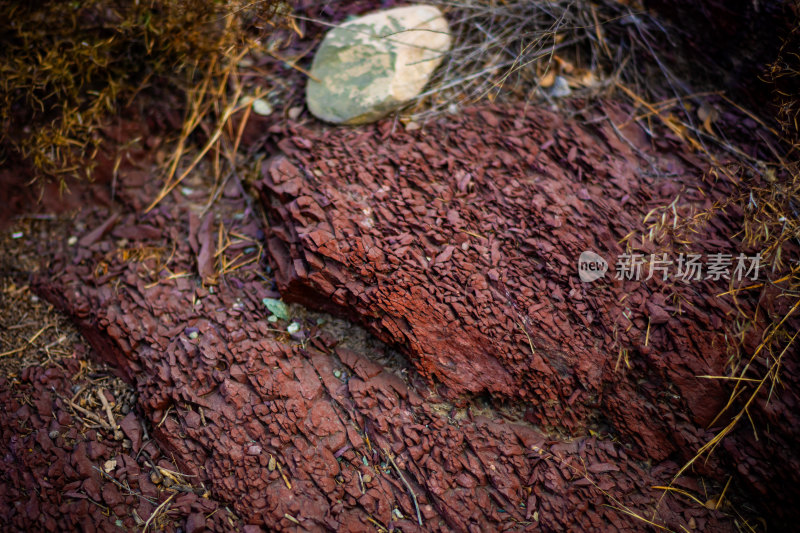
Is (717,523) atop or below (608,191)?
below

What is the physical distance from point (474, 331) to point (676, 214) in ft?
2.99

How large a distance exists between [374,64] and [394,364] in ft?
4.13

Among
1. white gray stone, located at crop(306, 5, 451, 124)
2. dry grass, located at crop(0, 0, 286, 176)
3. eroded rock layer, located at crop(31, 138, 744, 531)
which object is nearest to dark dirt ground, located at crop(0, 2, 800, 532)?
eroded rock layer, located at crop(31, 138, 744, 531)

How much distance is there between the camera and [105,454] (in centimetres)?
160

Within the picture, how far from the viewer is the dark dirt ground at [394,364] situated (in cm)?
153

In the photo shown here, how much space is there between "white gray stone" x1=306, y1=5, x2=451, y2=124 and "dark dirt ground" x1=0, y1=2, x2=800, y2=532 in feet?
0.47

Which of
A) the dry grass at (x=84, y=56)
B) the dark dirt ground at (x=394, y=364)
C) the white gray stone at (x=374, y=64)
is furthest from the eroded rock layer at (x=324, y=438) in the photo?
the white gray stone at (x=374, y=64)

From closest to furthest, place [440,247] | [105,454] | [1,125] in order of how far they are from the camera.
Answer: [105,454], [440,247], [1,125]

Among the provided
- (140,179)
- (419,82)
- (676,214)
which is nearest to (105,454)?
(140,179)

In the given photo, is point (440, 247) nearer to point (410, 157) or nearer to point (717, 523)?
point (410, 157)

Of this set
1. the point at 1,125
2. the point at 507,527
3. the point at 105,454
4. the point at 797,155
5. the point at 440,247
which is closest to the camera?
the point at 507,527

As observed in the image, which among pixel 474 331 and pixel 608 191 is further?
pixel 608 191

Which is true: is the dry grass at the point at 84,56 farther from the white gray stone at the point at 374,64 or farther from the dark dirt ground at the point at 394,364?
the dark dirt ground at the point at 394,364

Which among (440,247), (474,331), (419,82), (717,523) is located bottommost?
(717,523)
